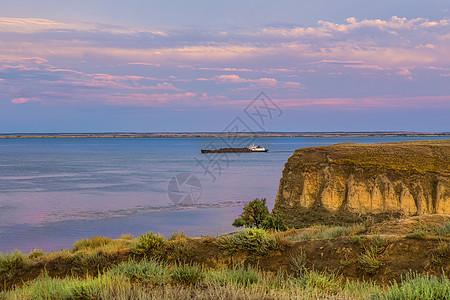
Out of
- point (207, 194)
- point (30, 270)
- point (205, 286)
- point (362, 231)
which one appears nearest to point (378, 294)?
point (205, 286)

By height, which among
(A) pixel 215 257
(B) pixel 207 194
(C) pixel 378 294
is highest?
(C) pixel 378 294

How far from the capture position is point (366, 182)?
70.6 ft

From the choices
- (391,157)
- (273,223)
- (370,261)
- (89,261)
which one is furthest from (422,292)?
(391,157)

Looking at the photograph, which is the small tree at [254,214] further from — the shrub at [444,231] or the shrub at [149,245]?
the shrub at [444,231]

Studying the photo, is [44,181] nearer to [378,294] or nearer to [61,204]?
[61,204]

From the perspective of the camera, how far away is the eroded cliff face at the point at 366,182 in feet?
67.5

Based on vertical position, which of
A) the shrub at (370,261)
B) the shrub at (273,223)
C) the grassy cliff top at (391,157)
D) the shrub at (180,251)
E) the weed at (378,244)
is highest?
the grassy cliff top at (391,157)

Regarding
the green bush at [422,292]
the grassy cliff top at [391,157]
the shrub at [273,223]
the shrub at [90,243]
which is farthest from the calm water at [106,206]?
the green bush at [422,292]

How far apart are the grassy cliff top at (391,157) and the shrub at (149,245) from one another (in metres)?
13.7

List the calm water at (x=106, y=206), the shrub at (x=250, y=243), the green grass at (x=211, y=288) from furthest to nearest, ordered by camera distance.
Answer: the calm water at (x=106, y=206) < the shrub at (x=250, y=243) < the green grass at (x=211, y=288)

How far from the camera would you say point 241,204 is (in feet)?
127

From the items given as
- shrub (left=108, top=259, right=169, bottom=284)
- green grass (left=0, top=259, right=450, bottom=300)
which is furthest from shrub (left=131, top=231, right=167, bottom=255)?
green grass (left=0, top=259, right=450, bottom=300)

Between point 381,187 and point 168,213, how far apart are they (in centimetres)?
1804

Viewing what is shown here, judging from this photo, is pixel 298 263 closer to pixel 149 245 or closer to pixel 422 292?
pixel 149 245
